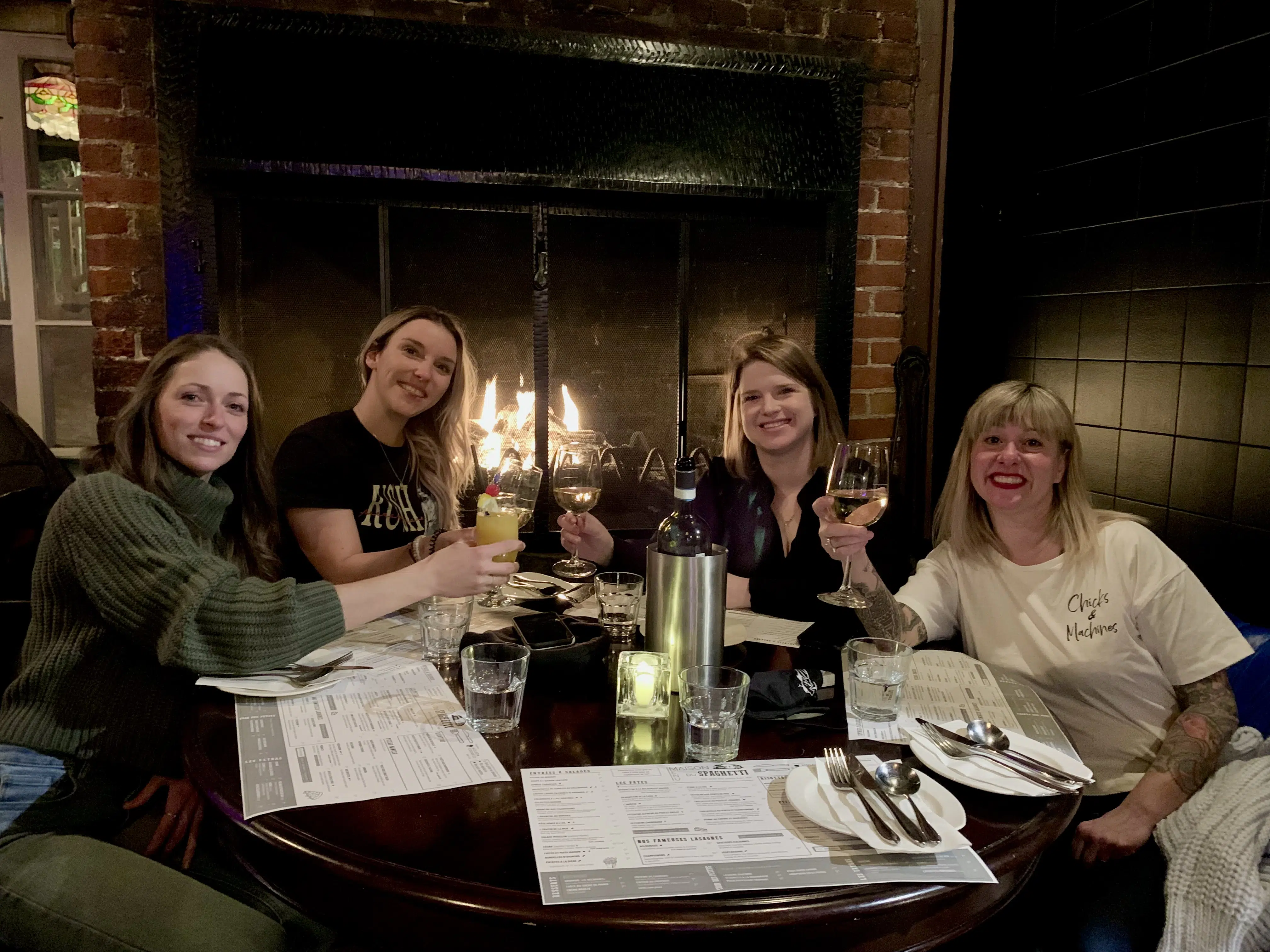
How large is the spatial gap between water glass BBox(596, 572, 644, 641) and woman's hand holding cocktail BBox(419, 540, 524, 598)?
0.23m

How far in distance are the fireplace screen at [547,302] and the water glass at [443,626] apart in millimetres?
1431

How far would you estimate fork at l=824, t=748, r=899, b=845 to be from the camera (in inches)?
33.7

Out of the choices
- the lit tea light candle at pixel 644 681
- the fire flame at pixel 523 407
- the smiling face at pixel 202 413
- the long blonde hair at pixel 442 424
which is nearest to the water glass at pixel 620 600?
the lit tea light candle at pixel 644 681

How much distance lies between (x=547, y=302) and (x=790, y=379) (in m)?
1.06

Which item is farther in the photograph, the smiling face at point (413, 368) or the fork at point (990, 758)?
the smiling face at point (413, 368)

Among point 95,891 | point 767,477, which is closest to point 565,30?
point 767,477

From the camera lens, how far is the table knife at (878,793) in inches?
33.6

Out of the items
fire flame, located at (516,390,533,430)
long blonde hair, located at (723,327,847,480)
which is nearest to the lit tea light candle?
long blonde hair, located at (723,327,847,480)

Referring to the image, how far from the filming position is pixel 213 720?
114cm

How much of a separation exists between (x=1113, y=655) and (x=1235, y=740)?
0.21 metres

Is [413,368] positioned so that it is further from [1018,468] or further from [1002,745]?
[1002,745]

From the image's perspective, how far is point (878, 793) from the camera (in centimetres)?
93

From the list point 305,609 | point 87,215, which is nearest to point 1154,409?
point 305,609

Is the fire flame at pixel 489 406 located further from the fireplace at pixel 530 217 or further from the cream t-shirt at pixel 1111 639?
the cream t-shirt at pixel 1111 639
